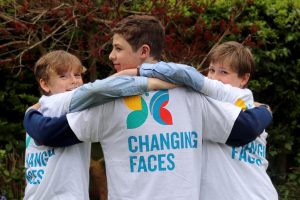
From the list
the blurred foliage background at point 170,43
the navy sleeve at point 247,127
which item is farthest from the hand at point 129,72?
the blurred foliage background at point 170,43

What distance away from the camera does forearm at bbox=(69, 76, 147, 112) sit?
3.35 m

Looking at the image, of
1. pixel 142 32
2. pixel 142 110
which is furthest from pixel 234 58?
pixel 142 110

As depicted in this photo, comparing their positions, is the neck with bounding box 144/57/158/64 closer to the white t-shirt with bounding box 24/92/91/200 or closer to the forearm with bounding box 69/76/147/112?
the forearm with bounding box 69/76/147/112

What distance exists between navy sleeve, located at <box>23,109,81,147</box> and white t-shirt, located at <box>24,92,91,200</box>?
74 millimetres

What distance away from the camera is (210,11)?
687cm

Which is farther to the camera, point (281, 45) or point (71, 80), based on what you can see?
point (281, 45)

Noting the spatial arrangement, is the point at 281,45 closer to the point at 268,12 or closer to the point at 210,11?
the point at 268,12

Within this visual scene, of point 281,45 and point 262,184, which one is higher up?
point 281,45

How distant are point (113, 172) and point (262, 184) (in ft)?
2.58

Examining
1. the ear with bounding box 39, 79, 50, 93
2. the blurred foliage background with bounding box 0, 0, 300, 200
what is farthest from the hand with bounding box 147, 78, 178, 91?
the blurred foliage background with bounding box 0, 0, 300, 200

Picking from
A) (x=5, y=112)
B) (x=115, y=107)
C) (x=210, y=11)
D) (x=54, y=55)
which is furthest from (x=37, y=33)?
(x=115, y=107)

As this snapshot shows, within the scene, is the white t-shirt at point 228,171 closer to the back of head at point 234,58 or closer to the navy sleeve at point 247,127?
the navy sleeve at point 247,127

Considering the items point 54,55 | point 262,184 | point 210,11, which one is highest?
point 210,11

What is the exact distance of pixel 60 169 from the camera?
11.9ft
